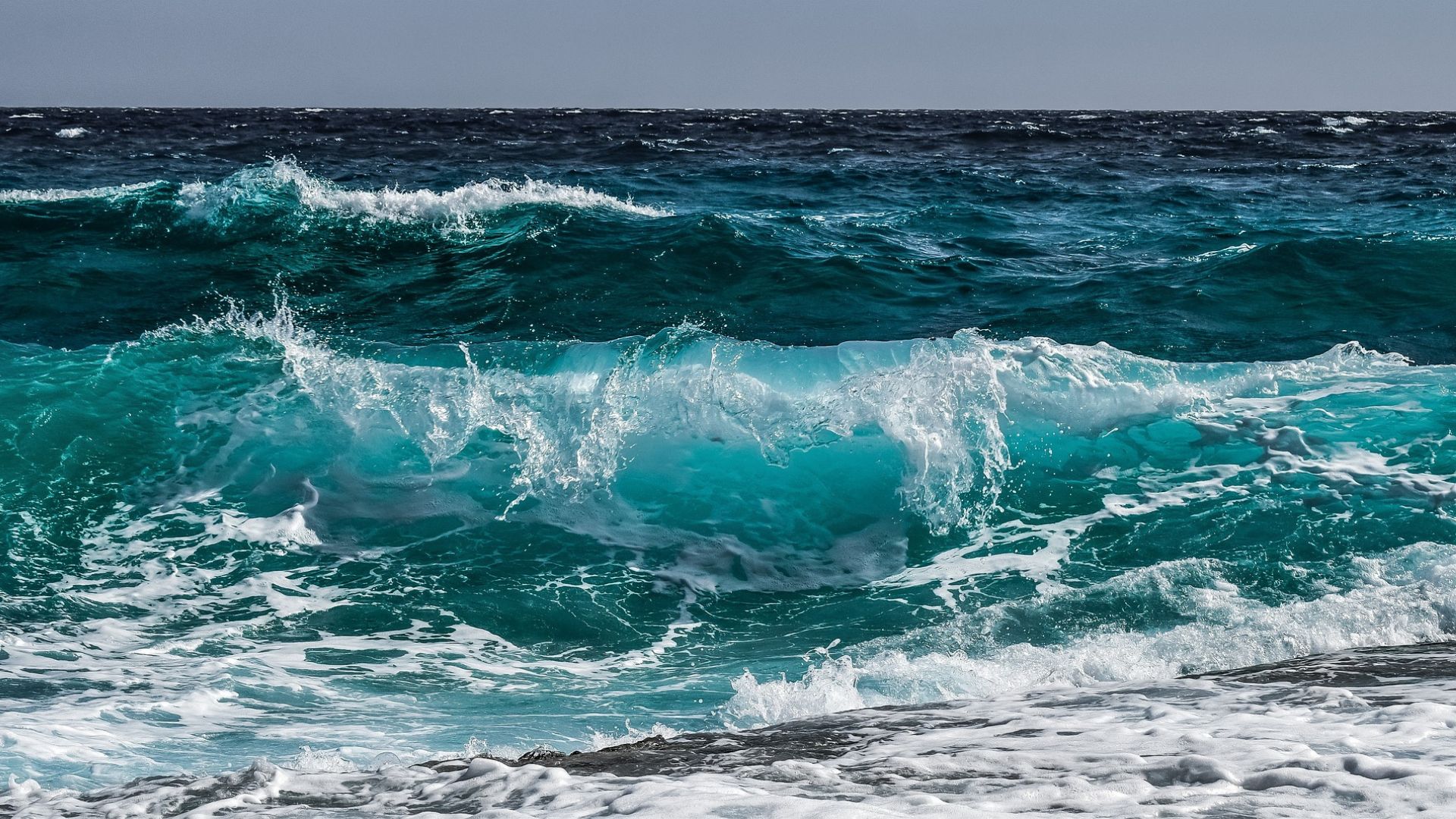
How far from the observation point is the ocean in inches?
128

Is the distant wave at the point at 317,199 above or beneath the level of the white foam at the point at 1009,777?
above

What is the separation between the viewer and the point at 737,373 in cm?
783

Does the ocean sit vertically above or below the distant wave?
below

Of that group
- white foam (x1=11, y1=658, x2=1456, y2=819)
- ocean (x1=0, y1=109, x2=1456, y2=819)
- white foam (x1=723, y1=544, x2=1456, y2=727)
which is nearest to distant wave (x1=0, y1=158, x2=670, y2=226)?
ocean (x1=0, y1=109, x2=1456, y2=819)

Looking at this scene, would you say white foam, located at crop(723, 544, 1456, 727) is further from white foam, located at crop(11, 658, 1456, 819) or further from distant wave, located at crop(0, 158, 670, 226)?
distant wave, located at crop(0, 158, 670, 226)

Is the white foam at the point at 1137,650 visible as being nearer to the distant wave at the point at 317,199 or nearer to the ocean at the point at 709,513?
the ocean at the point at 709,513

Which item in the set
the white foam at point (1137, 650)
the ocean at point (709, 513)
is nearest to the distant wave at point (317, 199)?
the ocean at point (709, 513)

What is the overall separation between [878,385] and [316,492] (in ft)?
12.1

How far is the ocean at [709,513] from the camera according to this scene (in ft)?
10.7

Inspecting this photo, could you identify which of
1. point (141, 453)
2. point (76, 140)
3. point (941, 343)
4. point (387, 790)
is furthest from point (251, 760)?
point (76, 140)

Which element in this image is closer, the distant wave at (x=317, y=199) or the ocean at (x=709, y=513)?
the ocean at (x=709, y=513)

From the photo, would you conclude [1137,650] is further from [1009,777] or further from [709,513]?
[709,513]

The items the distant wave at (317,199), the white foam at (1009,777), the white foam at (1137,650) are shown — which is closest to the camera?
the white foam at (1009,777)

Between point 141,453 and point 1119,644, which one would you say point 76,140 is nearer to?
point 141,453
